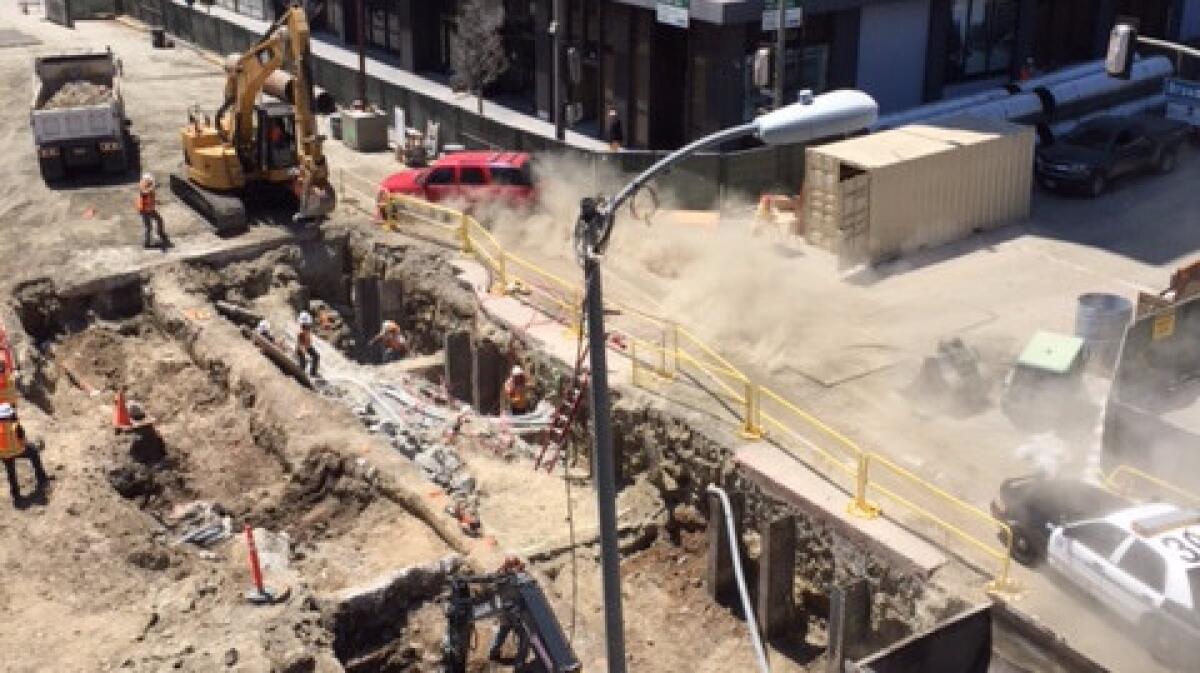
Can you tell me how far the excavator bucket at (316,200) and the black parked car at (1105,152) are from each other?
18502 mm

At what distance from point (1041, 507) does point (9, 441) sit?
49.4 feet

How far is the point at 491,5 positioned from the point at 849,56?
39.1 feet

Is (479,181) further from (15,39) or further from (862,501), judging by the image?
(15,39)

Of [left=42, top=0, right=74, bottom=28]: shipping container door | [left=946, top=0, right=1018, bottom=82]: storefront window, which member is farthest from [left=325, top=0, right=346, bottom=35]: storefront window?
[left=946, top=0, right=1018, bottom=82]: storefront window

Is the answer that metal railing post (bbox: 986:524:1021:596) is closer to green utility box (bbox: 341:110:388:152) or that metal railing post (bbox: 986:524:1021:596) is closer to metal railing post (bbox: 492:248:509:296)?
metal railing post (bbox: 492:248:509:296)

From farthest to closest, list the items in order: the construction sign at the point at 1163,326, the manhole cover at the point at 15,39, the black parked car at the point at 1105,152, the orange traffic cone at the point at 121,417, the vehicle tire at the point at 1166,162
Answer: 1. the manhole cover at the point at 15,39
2. the vehicle tire at the point at 1166,162
3. the black parked car at the point at 1105,152
4. the orange traffic cone at the point at 121,417
5. the construction sign at the point at 1163,326

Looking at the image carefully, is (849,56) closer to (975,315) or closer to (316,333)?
(975,315)

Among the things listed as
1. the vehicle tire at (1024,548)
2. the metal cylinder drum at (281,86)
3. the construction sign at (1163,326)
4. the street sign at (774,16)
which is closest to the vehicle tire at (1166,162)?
the street sign at (774,16)

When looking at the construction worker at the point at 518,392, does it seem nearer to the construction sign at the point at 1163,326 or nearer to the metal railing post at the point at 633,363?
the metal railing post at the point at 633,363

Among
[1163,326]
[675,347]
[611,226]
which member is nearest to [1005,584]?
[1163,326]

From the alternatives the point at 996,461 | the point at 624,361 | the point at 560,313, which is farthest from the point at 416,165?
the point at 996,461

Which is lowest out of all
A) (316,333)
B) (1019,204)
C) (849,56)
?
(316,333)

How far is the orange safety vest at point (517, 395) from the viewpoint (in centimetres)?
2534

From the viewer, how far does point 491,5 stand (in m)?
41.8
